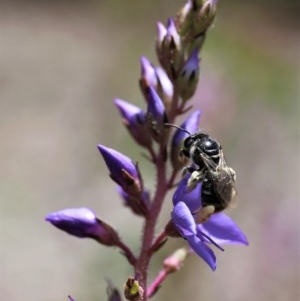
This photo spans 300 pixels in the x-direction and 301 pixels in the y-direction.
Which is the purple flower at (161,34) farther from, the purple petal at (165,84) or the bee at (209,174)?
the bee at (209,174)

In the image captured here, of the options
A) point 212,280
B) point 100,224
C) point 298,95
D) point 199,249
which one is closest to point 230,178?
point 199,249

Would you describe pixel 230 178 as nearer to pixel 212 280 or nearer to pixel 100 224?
pixel 100 224

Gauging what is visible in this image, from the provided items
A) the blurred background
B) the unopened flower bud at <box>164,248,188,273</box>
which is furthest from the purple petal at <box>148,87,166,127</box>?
the blurred background

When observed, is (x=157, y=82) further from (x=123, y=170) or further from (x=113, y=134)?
(x=113, y=134)

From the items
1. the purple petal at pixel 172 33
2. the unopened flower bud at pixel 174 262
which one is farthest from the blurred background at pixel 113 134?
the purple petal at pixel 172 33

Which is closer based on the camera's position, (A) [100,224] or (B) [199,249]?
(B) [199,249]

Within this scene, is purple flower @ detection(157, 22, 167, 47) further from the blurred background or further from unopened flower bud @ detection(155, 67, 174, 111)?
the blurred background

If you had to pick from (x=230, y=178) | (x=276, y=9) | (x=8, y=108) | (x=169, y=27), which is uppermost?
(x=276, y=9)
